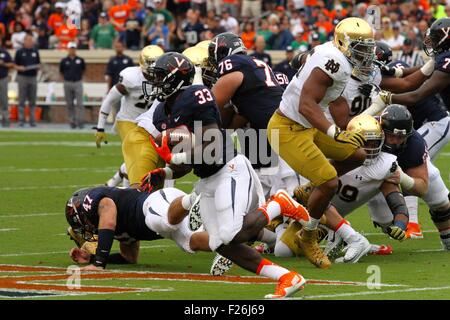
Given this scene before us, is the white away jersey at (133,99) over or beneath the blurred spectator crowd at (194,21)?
over

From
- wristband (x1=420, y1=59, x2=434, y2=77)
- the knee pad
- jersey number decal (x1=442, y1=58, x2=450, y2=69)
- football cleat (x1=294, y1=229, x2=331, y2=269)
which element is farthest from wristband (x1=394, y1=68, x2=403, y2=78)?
football cleat (x1=294, y1=229, x2=331, y2=269)

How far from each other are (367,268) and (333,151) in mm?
909

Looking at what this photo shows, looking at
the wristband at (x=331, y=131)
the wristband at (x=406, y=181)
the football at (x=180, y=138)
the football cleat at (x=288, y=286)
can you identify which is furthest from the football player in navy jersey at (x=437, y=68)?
the football cleat at (x=288, y=286)

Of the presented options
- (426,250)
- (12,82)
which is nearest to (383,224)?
(426,250)

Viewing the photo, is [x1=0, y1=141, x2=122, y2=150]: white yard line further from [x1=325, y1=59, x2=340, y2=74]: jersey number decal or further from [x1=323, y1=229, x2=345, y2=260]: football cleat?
[x1=325, y1=59, x2=340, y2=74]: jersey number decal

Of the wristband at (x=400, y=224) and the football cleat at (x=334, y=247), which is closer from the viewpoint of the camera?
the wristband at (x=400, y=224)

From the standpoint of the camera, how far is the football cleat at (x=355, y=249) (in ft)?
28.9

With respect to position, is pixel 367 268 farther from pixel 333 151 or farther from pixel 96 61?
pixel 96 61

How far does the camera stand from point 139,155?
1090 centimetres

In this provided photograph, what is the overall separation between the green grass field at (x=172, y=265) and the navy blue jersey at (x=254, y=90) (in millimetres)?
1135

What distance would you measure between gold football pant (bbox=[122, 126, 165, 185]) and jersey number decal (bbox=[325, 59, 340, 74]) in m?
2.78

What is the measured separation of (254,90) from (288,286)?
2.74 m

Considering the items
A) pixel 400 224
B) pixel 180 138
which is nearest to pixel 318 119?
pixel 400 224

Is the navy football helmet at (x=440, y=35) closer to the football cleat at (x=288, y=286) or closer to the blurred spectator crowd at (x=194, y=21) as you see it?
the football cleat at (x=288, y=286)
